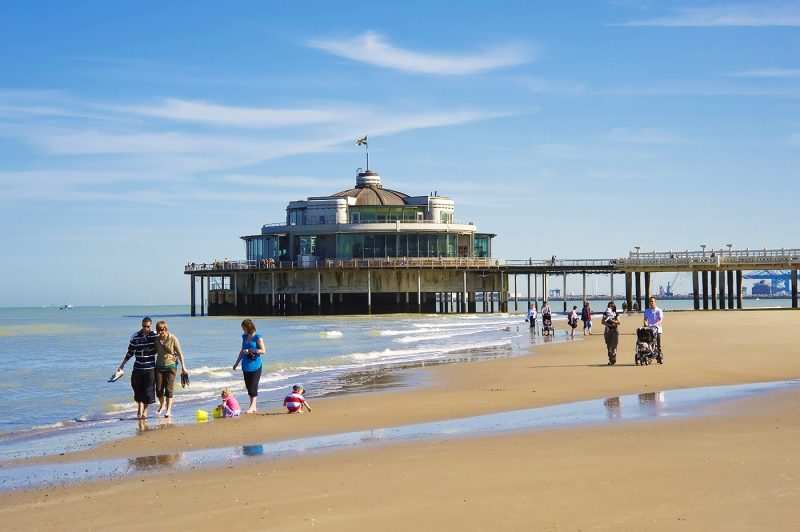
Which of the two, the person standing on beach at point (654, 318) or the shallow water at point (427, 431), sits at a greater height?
the person standing on beach at point (654, 318)

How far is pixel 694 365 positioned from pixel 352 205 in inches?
2307

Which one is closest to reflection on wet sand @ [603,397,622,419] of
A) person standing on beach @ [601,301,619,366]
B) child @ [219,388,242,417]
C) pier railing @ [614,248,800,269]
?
child @ [219,388,242,417]

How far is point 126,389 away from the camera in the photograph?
762 inches

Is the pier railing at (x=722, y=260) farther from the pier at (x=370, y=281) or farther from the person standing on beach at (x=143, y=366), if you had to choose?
the person standing on beach at (x=143, y=366)

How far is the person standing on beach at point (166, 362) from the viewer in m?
13.8

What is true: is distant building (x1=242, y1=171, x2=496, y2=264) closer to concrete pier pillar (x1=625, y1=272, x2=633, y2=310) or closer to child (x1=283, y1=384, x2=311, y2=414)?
concrete pier pillar (x1=625, y1=272, x2=633, y2=310)

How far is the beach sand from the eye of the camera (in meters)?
6.75

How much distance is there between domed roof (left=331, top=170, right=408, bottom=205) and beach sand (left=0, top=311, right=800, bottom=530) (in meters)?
64.8

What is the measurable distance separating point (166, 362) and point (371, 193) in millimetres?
65466

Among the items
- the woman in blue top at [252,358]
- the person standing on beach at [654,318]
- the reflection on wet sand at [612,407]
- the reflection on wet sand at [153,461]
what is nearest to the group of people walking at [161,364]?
the woman in blue top at [252,358]

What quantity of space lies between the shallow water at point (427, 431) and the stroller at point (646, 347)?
4.90 meters

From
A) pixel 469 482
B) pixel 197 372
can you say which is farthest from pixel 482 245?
pixel 469 482

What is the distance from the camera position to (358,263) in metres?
70.9

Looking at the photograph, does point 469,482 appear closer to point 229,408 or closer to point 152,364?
point 229,408
